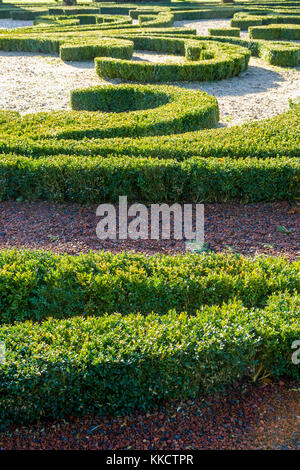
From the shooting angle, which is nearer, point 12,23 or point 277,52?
point 277,52

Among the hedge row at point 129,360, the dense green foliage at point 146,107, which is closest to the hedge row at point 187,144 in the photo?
the dense green foliage at point 146,107

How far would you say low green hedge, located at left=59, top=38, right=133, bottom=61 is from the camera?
17.6m

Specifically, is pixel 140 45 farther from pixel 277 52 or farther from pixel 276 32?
pixel 276 32

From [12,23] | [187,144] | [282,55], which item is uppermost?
[12,23]

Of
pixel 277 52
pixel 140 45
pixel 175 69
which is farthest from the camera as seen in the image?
pixel 140 45

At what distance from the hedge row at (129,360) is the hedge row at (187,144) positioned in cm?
443

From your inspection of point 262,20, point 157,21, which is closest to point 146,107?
point 157,21

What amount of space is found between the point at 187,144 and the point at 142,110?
320 centimetres

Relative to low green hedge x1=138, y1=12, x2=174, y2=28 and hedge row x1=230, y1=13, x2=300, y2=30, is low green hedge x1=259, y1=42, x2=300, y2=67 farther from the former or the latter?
hedge row x1=230, y1=13, x2=300, y2=30

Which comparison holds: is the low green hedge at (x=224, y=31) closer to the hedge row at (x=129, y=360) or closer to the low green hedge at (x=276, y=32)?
the low green hedge at (x=276, y=32)

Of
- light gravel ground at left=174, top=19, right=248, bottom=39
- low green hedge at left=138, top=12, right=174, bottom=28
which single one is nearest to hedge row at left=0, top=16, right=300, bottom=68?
low green hedge at left=138, top=12, right=174, bottom=28

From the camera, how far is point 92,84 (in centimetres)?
1541

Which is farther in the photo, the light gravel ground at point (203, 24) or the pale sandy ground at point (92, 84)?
the light gravel ground at point (203, 24)

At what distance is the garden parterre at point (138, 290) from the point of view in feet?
14.1
